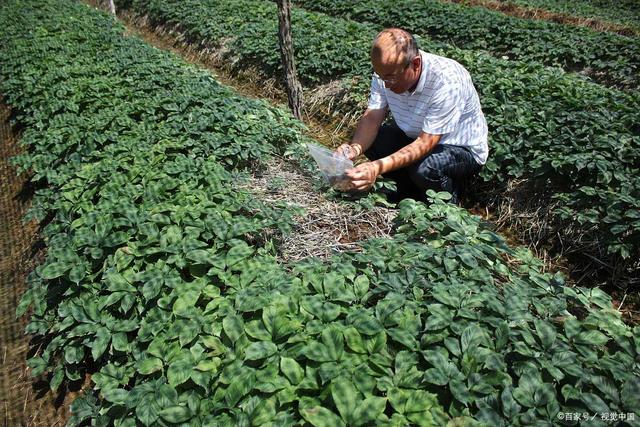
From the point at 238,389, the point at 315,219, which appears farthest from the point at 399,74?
the point at 238,389

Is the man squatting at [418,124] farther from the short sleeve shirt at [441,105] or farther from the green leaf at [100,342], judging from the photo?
the green leaf at [100,342]

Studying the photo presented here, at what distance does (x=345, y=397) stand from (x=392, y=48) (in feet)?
6.38

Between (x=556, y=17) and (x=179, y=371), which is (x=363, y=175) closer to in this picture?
(x=179, y=371)

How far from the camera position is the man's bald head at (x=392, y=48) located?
2414 mm

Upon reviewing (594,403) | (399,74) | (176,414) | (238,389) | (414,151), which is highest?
(399,74)

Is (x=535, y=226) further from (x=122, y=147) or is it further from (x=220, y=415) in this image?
(x=122, y=147)

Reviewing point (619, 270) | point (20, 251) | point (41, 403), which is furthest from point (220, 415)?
point (619, 270)

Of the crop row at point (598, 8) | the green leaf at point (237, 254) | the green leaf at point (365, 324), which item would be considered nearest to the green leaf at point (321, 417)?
the green leaf at point (365, 324)

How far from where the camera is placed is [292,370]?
1.46 meters

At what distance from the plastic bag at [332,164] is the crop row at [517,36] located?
560 centimetres

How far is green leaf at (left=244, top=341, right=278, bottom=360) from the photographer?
150cm

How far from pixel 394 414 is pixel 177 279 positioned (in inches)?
44.9

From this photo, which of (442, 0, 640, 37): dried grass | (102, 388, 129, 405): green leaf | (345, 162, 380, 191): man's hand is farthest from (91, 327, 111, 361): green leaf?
Answer: (442, 0, 640, 37): dried grass

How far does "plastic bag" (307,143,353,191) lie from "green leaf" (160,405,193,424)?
160 centimetres
